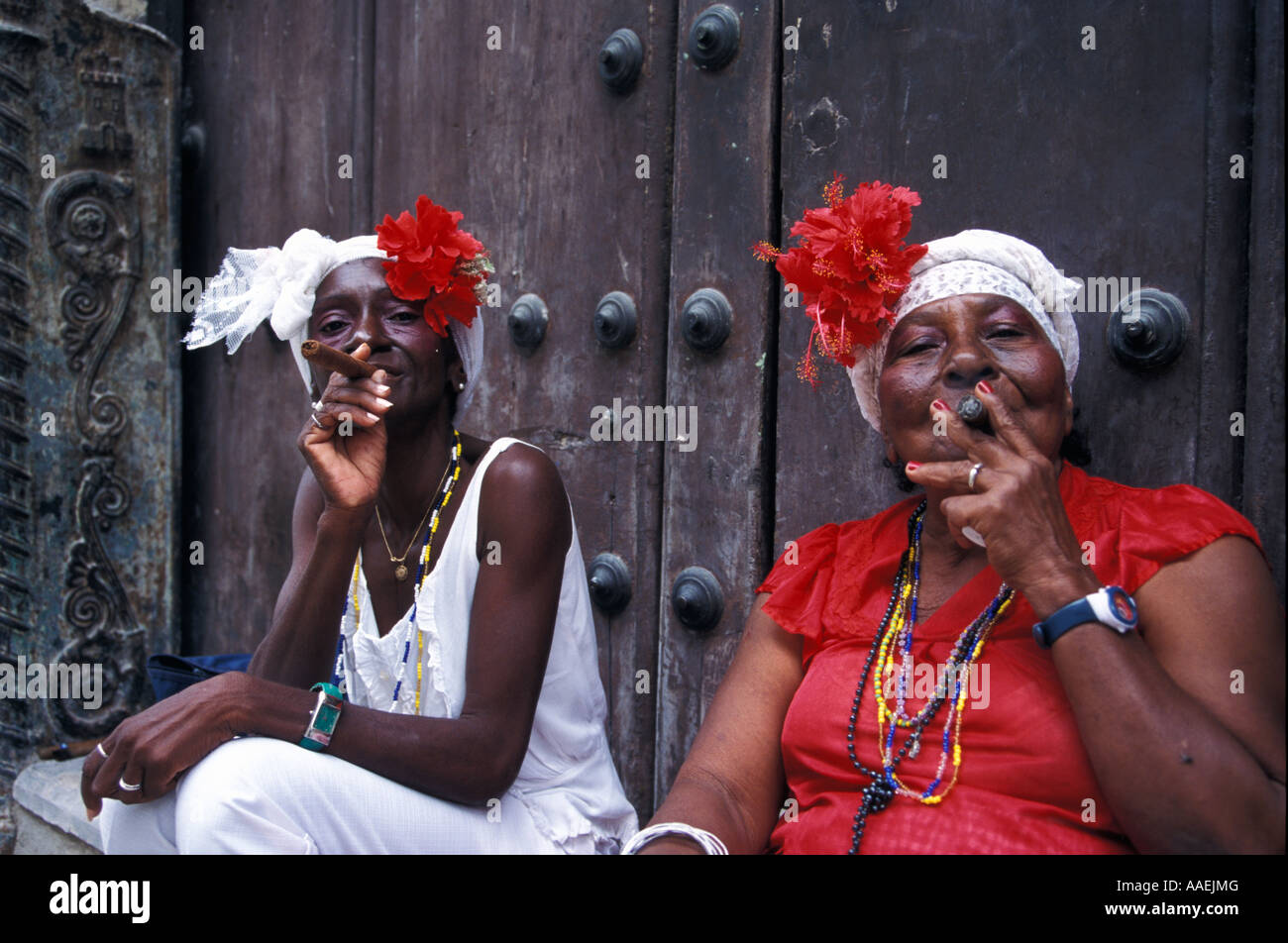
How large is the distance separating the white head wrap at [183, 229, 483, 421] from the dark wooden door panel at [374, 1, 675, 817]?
50cm

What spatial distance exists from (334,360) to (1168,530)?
138 centimetres

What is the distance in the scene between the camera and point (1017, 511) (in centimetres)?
148

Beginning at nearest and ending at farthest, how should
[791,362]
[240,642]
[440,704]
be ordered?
[440,704] → [791,362] → [240,642]

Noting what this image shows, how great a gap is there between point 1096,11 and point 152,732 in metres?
2.01

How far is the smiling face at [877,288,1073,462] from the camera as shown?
165 cm

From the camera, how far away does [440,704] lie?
2.09 metres

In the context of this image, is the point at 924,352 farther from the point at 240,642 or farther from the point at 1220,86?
the point at 240,642

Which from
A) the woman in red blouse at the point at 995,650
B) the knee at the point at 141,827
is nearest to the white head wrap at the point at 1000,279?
the woman in red blouse at the point at 995,650

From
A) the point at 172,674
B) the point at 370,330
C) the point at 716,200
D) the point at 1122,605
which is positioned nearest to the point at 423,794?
the point at 172,674

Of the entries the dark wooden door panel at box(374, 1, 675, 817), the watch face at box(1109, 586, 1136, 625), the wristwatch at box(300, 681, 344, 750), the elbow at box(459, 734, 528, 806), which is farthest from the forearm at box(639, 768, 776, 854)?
the dark wooden door panel at box(374, 1, 675, 817)

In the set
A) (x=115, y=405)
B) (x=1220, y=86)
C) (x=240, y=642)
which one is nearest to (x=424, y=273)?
(x=1220, y=86)

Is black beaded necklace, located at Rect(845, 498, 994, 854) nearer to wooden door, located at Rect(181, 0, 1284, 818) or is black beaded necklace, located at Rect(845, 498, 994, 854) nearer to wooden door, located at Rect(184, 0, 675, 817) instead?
wooden door, located at Rect(181, 0, 1284, 818)

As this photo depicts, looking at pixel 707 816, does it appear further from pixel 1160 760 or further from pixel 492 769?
pixel 1160 760

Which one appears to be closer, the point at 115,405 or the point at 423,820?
the point at 423,820
